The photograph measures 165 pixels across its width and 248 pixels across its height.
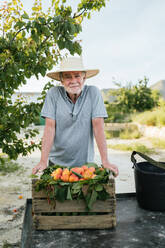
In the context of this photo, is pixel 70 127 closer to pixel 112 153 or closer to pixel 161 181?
pixel 161 181

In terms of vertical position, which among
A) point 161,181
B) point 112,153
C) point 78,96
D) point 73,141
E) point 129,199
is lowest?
point 112,153

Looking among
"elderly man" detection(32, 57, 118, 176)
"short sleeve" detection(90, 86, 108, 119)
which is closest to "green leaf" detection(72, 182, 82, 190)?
"elderly man" detection(32, 57, 118, 176)

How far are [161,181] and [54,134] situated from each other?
94 centimetres

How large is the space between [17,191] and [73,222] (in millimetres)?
3347

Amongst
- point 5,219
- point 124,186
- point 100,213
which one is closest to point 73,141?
point 100,213

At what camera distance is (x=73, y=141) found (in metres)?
2.09

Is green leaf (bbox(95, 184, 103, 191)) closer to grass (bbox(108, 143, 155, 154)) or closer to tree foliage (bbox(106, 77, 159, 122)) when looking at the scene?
grass (bbox(108, 143, 155, 154))

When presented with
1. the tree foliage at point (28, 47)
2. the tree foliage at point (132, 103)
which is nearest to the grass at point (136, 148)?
the tree foliage at point (28, 47)

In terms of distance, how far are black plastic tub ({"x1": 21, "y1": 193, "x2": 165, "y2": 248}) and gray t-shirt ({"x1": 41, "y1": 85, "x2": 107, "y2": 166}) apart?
680 millimetres

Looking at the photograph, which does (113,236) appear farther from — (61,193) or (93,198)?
(61,193)

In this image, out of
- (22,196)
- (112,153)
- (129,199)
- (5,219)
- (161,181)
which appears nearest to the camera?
(161,181)

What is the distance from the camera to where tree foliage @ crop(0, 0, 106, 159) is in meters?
2.05

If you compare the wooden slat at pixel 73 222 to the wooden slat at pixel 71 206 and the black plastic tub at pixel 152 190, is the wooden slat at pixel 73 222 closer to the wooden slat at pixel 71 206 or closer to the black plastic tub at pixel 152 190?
the wooden slat at pixel 71 206

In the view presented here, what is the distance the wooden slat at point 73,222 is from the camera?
1.38 metres
